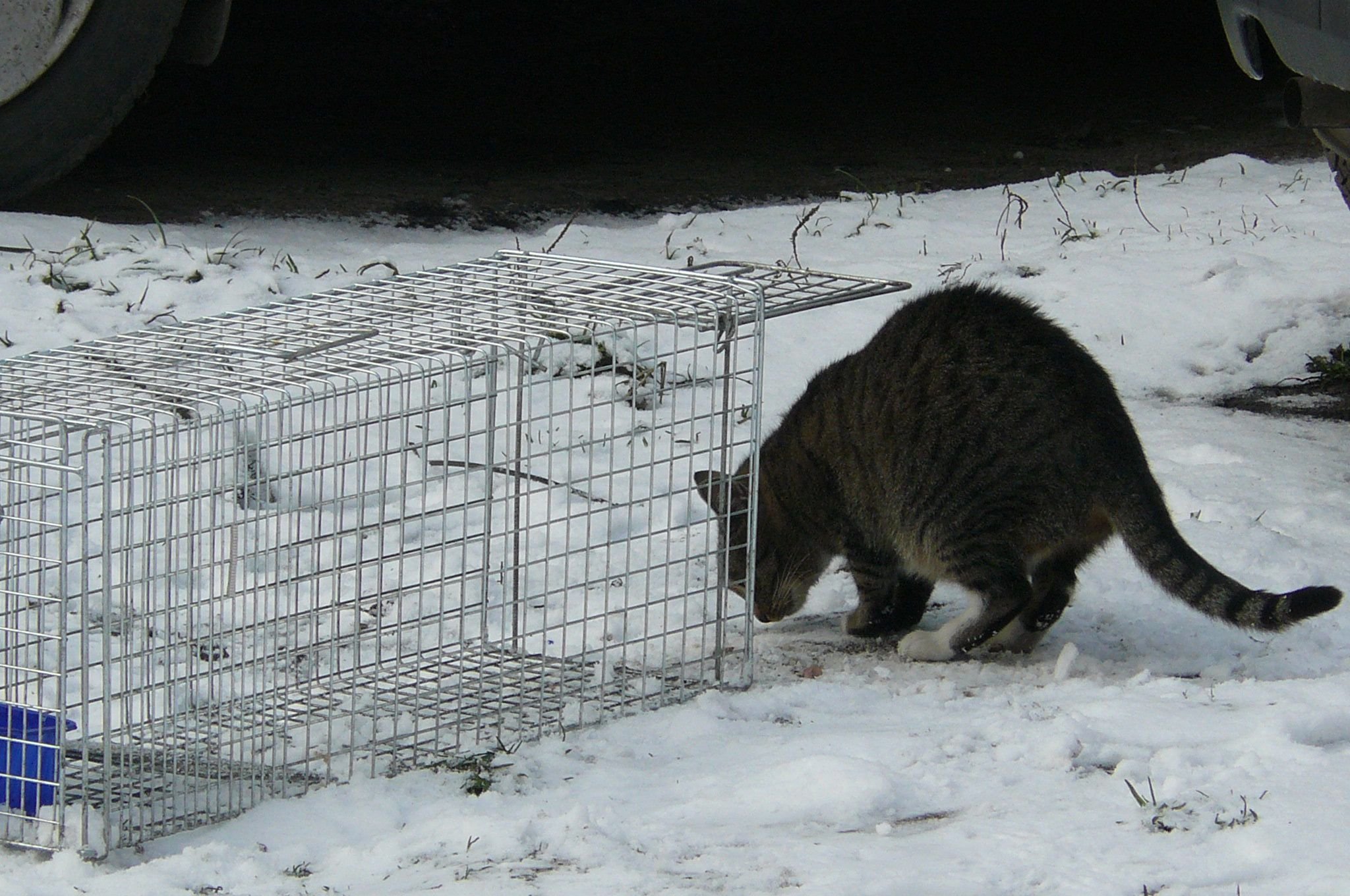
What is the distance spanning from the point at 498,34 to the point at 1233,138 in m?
4.93

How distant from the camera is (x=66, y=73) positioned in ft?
20.1

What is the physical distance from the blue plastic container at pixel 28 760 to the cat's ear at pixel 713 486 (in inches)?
58.9

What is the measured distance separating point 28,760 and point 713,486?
182 cm

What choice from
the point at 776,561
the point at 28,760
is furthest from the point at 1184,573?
the point at 28,760

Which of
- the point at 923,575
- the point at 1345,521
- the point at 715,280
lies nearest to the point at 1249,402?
the point at 1345,521

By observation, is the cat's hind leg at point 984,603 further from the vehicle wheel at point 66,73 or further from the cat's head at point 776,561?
the vehicle wheel at point 66,73

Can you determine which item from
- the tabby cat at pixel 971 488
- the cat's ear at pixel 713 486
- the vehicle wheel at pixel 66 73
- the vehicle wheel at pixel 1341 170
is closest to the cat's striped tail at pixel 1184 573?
the tabby cat at pixel 971 488

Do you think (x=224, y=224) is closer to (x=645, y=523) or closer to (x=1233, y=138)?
(x=645, y=523)

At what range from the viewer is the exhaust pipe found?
450 centimetres

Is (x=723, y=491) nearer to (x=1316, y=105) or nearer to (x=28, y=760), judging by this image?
(x=28, y=760)

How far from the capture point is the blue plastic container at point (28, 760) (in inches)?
111

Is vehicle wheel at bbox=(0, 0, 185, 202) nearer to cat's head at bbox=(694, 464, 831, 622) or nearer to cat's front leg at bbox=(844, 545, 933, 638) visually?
cat's head at bbox=(694, 464, 831, 622)

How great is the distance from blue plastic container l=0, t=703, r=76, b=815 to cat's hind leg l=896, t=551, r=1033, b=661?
199 centimetres

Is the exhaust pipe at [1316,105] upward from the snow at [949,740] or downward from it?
upward
